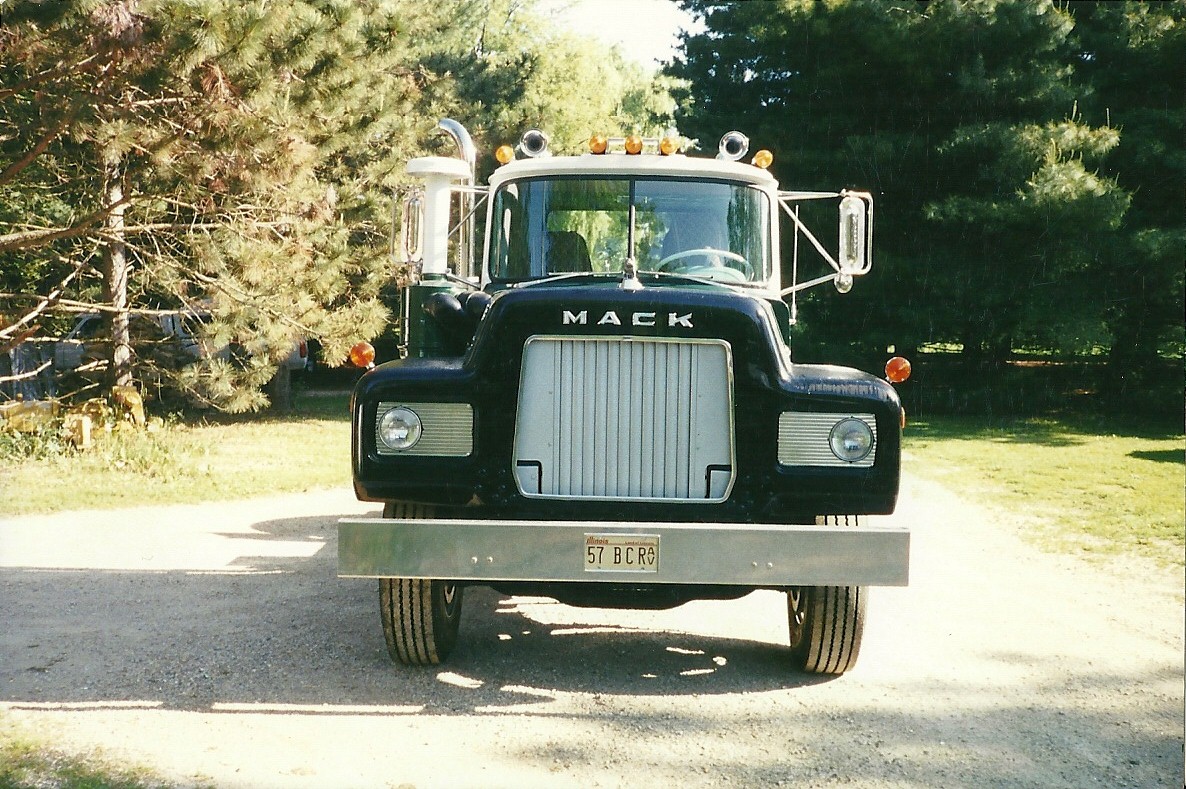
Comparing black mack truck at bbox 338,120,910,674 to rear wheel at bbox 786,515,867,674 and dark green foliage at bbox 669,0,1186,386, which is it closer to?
rear wheel at bbox 786,515,867,674

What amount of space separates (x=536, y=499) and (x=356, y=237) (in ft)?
45.4

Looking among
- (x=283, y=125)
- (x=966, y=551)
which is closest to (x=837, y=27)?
(x=283, y=125)

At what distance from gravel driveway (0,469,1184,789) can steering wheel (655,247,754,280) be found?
193cm

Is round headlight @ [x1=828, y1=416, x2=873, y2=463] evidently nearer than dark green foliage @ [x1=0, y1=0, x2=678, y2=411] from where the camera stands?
Yes

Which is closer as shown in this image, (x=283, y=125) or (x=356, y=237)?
(x=283, y=125)

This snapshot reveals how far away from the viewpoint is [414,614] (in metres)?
5.03

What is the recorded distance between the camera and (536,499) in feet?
15.3

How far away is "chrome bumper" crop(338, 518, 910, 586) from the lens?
429 cm

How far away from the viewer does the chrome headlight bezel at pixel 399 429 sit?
460cm

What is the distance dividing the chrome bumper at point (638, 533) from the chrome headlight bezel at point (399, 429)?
397 millimetres

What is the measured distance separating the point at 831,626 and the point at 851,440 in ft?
3.16

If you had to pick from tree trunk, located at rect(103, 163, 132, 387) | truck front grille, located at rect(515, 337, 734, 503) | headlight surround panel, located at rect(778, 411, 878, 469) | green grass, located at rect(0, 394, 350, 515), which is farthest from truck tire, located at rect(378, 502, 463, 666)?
tree trunk, located at rect(103, 163, 132, 387)

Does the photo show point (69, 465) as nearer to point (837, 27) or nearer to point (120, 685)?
point (120, 685)

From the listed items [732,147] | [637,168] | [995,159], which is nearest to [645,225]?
[637,168]
